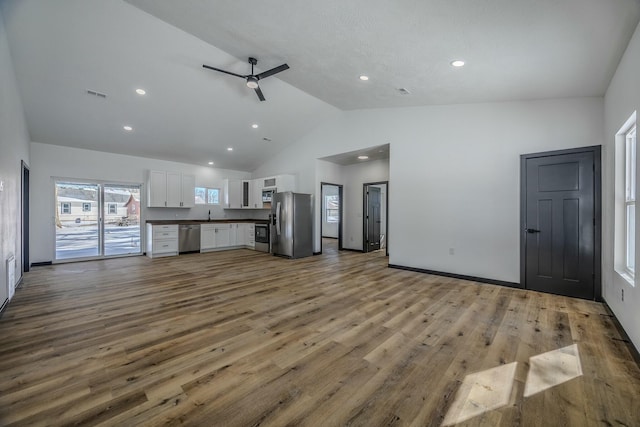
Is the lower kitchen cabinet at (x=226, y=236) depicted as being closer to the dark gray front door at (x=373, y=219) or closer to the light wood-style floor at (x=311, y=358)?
the dark gray front door at (x=373, y=219)

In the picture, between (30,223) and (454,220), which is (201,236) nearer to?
(30,223)

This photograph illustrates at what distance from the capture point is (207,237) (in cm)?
785

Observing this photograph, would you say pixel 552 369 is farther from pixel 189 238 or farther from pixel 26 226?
pixel 26 226

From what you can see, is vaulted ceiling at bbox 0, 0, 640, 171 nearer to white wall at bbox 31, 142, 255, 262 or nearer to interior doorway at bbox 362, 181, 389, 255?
white wall at bbox 31, 142, 255, 262

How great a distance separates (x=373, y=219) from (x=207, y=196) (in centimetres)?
525

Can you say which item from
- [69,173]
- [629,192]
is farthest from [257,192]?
[629,192]

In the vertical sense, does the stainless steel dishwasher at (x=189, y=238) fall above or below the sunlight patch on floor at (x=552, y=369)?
above

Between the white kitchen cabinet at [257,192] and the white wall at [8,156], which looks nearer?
the white wall at [8,156]

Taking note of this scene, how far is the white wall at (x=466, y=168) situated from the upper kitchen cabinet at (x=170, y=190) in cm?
518

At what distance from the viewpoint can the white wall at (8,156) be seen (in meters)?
3.08

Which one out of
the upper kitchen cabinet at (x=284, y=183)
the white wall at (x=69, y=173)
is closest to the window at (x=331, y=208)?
the upper kitchen cabinet at (x=284, y=183)

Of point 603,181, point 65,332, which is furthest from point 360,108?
point 65,332

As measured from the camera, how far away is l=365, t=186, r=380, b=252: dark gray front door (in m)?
7.71

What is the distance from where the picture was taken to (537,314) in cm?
312
